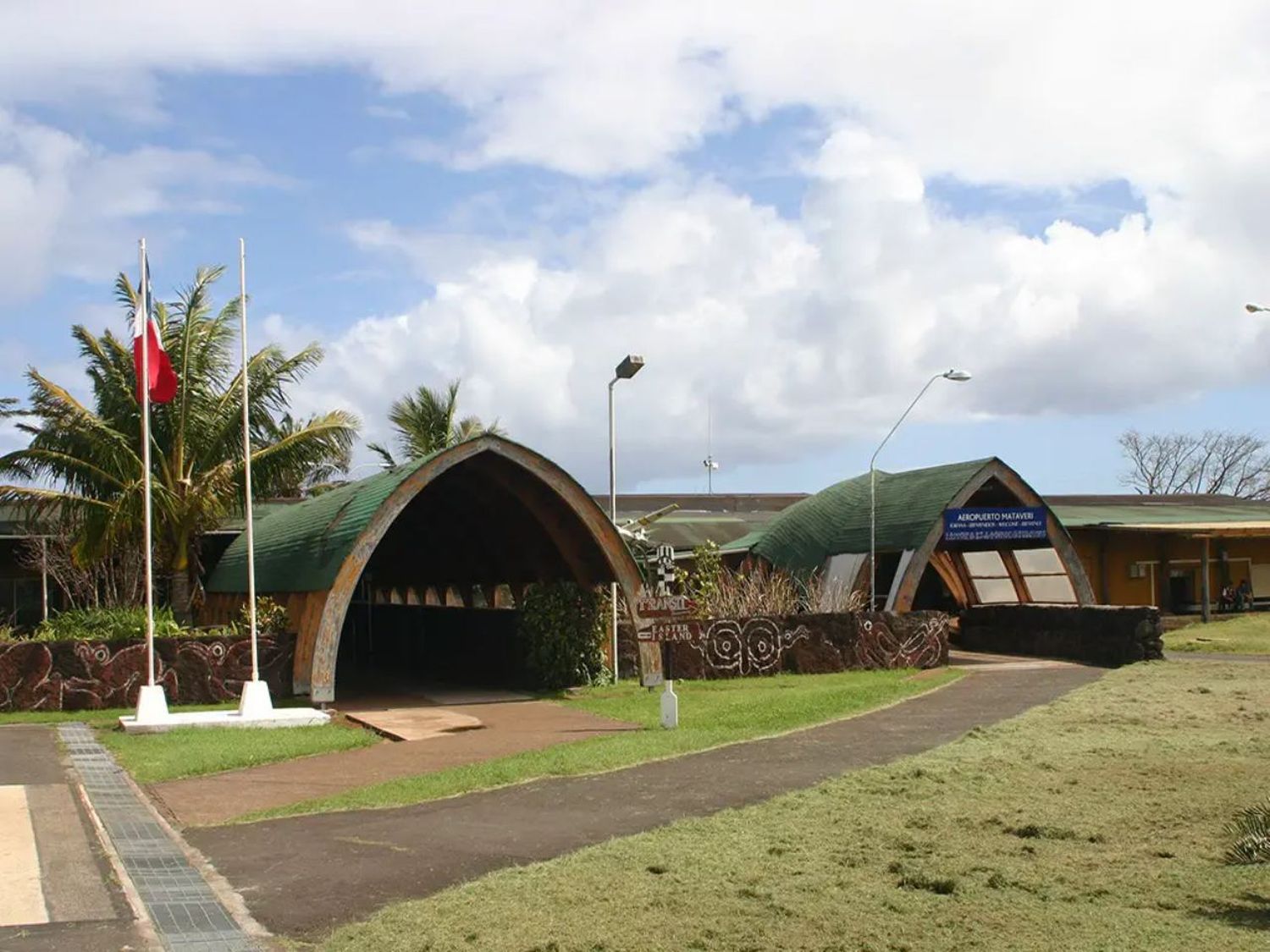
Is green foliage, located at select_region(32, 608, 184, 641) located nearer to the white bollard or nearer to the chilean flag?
the chilean flag

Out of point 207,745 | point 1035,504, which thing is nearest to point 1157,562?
point 1035,504

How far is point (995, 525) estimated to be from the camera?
26.2 metres

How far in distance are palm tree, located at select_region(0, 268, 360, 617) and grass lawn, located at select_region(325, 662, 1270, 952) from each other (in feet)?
52.4

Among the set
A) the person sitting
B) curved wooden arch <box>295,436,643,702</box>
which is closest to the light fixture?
curved wooden arch <box>295,436,643,702</box>

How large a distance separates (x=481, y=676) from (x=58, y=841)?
15769 mm

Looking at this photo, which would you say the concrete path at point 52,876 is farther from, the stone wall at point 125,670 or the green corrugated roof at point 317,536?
the green corrugated roof at point 317,536

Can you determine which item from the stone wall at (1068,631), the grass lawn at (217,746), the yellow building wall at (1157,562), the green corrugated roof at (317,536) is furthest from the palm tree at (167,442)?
the yellow building wall at (1157,562)

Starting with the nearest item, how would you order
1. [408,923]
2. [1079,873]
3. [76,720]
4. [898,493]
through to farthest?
1. [408,923]
2. [1079,873]
3. [76,720]
4. [898,493]

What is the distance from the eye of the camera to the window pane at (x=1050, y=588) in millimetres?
30656

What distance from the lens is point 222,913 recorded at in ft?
26.5

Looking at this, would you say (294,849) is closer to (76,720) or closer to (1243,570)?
(76,720)

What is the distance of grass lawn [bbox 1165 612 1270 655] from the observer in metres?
27.2

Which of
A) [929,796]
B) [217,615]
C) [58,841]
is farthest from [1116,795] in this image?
[217,615]

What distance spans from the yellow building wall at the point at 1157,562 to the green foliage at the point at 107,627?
23037 mm
